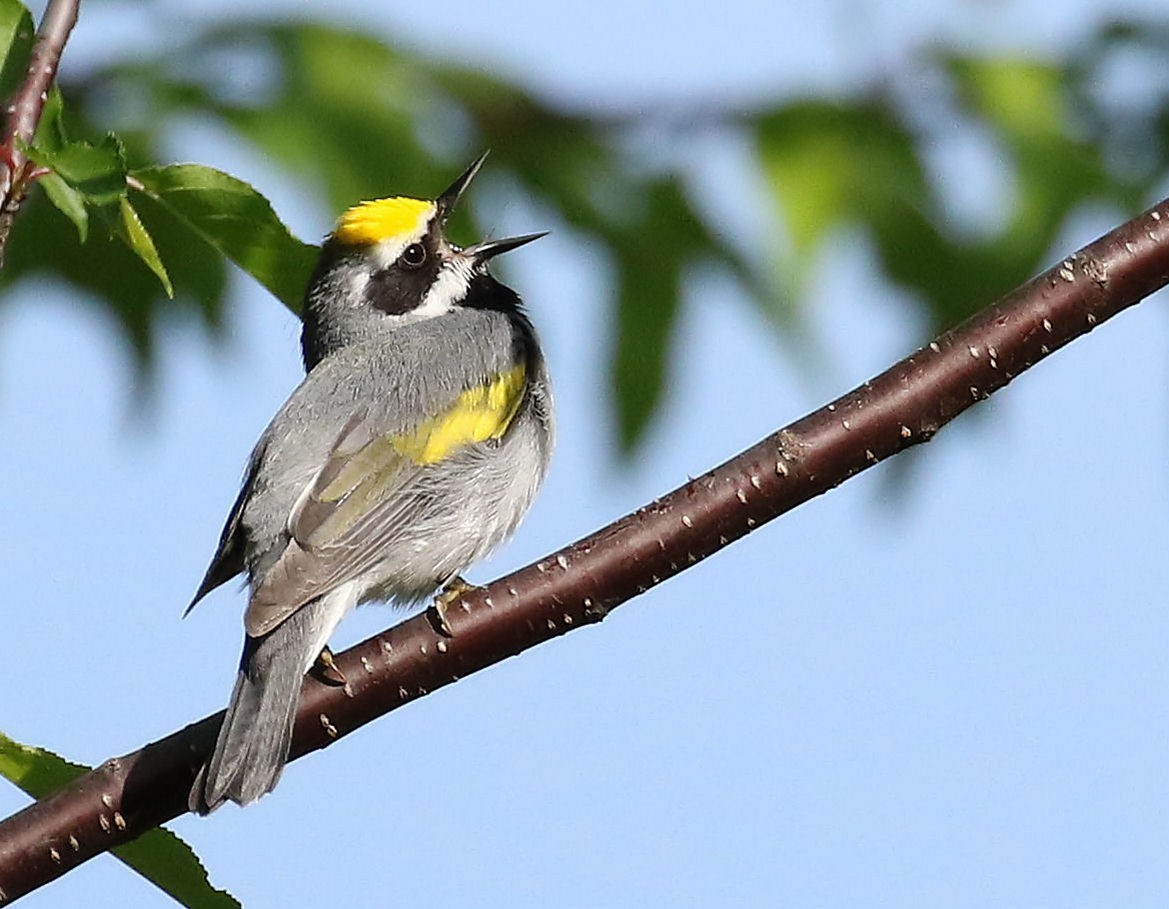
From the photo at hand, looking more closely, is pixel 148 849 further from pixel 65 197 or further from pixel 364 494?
pixel 364 494

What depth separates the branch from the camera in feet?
10.5

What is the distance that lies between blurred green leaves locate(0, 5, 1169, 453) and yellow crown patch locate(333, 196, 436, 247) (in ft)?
5.13

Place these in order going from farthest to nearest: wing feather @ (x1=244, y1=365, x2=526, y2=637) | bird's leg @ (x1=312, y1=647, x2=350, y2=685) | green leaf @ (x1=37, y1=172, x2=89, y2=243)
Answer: wing feather @ (x1=244, y1=365, x2=526, y2=637)
bird's leg @ (x1=312, y1=647, x2=350, y2=685)
green leaf @ (x1=37, y1=172, x2=89, y2=243)

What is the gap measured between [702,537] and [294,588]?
1.17 metres

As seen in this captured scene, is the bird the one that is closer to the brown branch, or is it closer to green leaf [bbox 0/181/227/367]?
green leaf [bbox 0/181/227/367]

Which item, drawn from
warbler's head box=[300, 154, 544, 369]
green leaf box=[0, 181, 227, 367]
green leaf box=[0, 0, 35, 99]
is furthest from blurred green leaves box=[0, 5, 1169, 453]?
warbler's head box=[300, 154, 544, 369]

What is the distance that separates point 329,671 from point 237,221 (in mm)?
947

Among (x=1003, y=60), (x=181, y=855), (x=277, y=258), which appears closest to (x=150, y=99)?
(x=277, y=258)

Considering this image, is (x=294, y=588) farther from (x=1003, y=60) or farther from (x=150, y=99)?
(x=1003, y=60)

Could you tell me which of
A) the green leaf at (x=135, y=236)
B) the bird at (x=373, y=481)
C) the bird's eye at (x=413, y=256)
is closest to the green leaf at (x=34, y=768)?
the bird at (x=373, y=481)

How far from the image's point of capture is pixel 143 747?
3.18 metres

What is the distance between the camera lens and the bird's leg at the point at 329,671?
131 inches

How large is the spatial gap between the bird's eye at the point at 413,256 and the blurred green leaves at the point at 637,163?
1.58 metres

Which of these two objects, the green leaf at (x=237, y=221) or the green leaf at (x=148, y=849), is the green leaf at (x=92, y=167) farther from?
the green leaf at (x=148, y=849)
